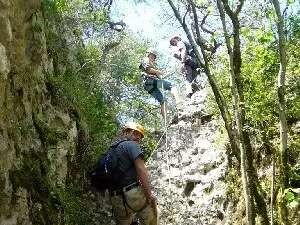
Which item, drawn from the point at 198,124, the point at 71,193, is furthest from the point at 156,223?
the point at 198,124

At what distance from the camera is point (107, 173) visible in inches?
258

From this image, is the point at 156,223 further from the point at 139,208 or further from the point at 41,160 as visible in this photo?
the point at 41,160

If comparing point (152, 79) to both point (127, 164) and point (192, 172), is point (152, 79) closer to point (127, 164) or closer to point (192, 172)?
point (192, 172)

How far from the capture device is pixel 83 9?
11.0 m

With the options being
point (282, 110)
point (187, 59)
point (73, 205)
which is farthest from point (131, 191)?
point (187, 59)

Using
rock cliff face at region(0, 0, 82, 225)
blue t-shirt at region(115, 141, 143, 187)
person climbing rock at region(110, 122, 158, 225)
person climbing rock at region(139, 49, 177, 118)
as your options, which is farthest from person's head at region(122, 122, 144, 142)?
person climbing rock at region(139, 49, 177, 118)

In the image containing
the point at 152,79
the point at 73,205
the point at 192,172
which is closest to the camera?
the point at 73,205

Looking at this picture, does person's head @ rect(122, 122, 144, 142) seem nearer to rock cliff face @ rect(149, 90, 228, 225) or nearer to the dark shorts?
rock cliff face @ rect(149, 90, 228, 225)

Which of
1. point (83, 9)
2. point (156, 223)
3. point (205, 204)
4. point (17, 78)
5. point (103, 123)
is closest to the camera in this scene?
point (17, 78)

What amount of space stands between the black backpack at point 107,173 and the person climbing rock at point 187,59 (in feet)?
19.4

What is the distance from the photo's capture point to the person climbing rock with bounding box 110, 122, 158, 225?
6.41 metres

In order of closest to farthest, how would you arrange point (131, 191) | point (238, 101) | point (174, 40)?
point (238, 101) → point (131, 191) → point (174, 40)

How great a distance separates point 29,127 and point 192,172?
3.95 meters

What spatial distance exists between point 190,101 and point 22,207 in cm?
669
